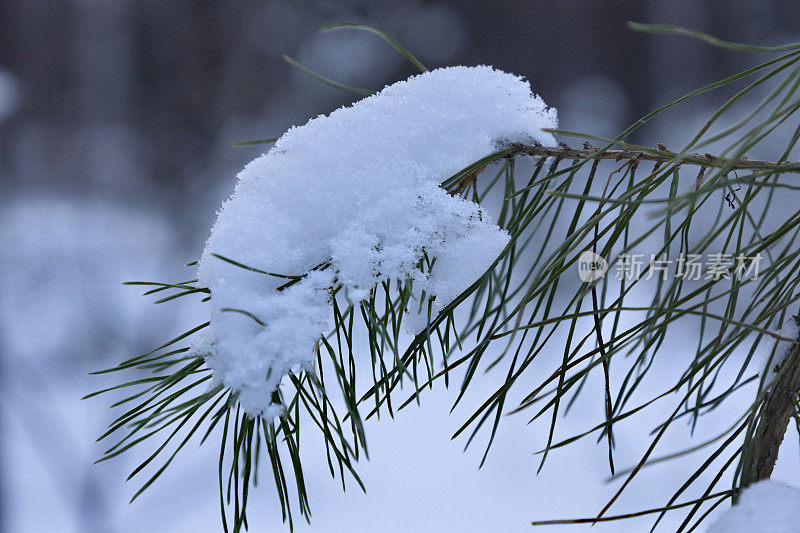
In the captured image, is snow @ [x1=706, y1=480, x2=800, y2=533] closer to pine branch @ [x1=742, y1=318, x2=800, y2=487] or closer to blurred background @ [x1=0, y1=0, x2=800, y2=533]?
pine branch @ [x1=742, y1=318, x2=800, y2=487]

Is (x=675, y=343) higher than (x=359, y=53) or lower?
lower

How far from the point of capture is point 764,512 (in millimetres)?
207

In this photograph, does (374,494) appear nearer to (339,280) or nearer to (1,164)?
(1,164)

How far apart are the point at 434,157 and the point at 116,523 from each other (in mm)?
1429

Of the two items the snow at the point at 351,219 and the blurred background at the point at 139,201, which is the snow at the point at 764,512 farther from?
the blurred background at the point at 139,201

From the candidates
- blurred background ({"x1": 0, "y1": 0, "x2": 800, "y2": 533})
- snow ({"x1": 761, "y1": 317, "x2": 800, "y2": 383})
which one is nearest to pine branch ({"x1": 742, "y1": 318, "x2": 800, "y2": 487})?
snow ({"x1": 761, "y1": 317, "x2": 800, "y2": 383})

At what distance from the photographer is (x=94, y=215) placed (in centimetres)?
163

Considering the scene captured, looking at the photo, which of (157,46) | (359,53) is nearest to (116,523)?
(157,46)

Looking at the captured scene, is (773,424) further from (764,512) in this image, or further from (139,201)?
(139,201)

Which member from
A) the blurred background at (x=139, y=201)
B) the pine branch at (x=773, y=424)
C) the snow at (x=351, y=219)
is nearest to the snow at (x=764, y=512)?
the pine branch at (x=773, y=424)

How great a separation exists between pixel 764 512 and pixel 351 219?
0.59 ft

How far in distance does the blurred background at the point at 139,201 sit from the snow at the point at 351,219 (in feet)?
3.99

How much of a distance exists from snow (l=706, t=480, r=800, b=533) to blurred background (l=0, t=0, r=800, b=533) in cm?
135

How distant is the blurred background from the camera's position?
146cm
